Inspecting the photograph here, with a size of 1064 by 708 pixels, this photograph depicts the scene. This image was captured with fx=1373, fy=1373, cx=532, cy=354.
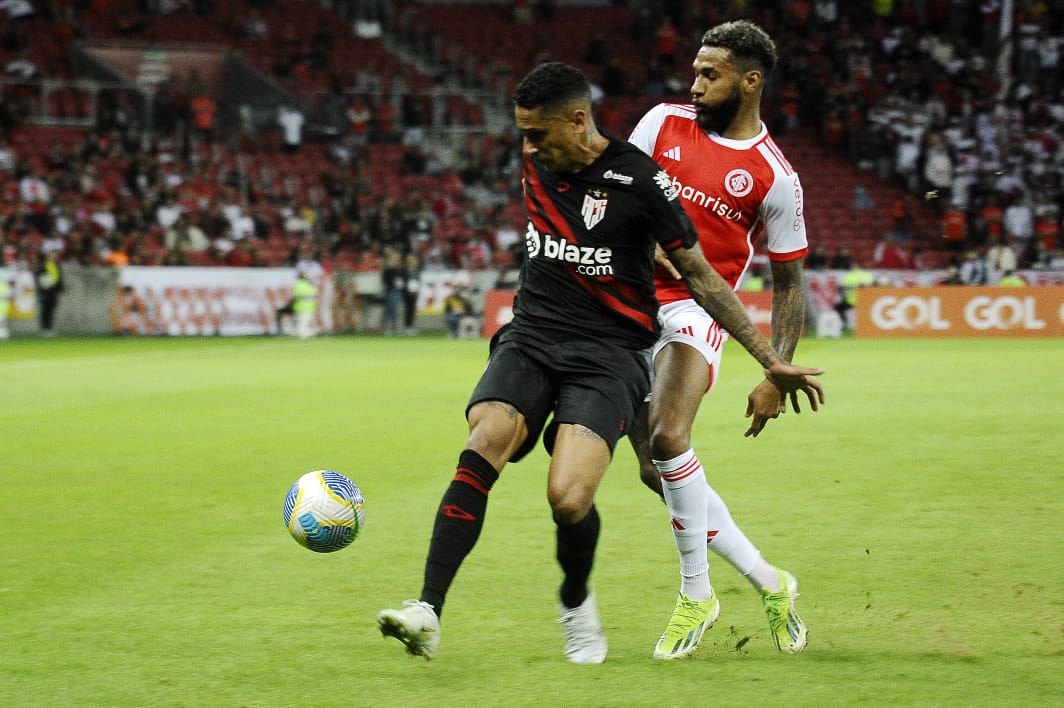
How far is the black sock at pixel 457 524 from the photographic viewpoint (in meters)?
4.53

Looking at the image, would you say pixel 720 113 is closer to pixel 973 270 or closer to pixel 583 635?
pixel 583 635

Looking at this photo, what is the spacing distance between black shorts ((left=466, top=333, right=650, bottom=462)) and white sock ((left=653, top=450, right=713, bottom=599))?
13.4 inches

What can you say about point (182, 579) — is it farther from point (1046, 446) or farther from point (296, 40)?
point (296, 40)

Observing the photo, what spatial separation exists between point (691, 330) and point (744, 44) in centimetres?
116

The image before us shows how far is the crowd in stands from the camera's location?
2923 centimetres

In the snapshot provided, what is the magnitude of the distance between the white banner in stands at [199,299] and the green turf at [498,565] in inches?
545

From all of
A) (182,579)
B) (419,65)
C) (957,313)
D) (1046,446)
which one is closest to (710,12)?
(419,65)

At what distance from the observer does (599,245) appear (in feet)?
16.1

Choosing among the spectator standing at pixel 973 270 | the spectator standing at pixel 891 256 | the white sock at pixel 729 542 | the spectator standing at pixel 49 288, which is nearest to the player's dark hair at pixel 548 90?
the white sock at pixel 729 542

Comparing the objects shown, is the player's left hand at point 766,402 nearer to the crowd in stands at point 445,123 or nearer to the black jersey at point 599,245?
the black jersey at point 599,245

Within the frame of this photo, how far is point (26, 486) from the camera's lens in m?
8.91

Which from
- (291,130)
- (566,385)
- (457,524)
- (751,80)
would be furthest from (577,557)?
(291,130)

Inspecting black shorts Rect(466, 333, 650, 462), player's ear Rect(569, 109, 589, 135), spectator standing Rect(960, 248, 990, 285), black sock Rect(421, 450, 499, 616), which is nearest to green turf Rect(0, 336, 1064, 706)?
black sock Rect(421, 450, 499, 616)

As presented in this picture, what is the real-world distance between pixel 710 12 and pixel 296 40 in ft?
35.5
